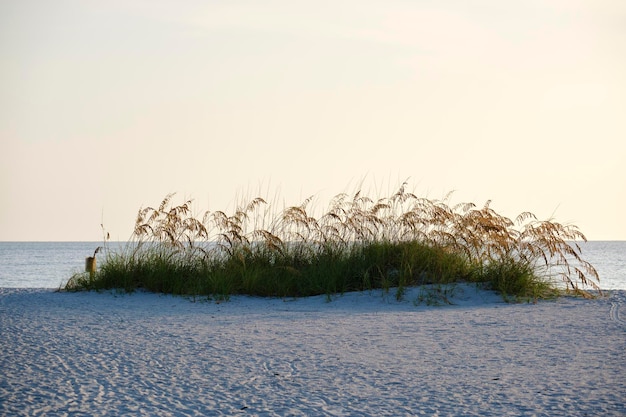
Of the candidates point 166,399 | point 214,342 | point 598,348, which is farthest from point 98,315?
point 598,348

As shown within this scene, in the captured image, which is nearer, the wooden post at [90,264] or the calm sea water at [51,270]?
the wooden post at [90,264]

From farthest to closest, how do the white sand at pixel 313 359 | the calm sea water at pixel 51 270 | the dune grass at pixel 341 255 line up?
the calm sea water at pixel 51 270 < the dune grass at pixel 341 255 < the white sand at pixel 313 359

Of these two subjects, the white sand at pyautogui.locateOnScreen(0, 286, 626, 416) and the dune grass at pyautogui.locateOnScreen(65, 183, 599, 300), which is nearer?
the white sand at pyautogui.locateOnScreen(0, 286, 626, 416)

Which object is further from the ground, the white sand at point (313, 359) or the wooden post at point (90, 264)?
the wooden post at point (90, 264)

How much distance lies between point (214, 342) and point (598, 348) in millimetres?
3181

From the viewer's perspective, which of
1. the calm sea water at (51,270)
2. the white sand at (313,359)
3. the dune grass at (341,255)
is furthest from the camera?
the calm sea water at (51,270)

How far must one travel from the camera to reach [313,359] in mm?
5203

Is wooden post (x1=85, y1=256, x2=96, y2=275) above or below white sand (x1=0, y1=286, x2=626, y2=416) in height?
above

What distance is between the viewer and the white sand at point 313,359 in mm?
3957

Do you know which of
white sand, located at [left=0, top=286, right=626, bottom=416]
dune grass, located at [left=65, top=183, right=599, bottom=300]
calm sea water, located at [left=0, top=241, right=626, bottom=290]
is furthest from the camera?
calm sea water, located at [left=0, top=241, right=626, bottom=290]

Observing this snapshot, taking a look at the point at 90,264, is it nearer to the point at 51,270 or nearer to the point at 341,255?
the point at 341,255

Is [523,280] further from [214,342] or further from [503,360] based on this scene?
[214,342]

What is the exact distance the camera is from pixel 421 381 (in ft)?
14.8

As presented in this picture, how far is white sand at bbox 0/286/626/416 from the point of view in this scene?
13.0 ft
